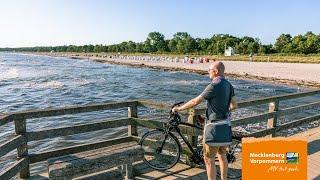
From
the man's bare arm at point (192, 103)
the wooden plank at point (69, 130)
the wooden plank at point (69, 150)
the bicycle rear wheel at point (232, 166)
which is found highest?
the man's bare arm at point (192, 103)

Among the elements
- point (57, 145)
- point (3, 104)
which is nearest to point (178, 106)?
point (57, 145)

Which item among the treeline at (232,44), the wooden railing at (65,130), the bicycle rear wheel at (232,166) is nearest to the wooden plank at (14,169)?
the wooden railing at (65,130)

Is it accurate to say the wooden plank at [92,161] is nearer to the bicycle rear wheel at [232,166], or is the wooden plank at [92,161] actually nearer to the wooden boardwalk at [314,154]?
the bicycle rear wheel at [232,166]

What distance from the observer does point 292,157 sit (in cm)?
492

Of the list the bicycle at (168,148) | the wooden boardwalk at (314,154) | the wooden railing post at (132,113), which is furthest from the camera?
the wooden railing post at (132,113)

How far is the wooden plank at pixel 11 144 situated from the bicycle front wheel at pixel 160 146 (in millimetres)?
2201

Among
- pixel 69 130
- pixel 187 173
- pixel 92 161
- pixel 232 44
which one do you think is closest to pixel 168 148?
pixel 187 173

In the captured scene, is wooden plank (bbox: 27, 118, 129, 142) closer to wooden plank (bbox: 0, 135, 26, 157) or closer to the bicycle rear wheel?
wooden plank (bbox: 0, 135, 26, 157)

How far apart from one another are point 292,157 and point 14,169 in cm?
429

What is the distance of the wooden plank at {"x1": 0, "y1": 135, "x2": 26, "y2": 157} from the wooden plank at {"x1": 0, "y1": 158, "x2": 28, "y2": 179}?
1.01 feet

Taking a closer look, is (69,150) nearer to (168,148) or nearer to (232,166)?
(168,148)

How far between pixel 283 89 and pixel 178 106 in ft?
102

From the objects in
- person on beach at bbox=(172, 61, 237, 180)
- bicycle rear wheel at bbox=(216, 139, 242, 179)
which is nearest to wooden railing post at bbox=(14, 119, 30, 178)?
person on beach at bbox=(172, 61, 237, 180)

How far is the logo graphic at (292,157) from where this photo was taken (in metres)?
4.91
